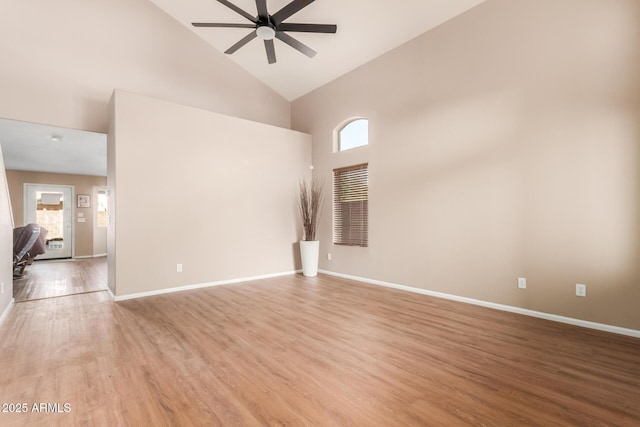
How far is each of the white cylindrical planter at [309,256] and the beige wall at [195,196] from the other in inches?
17.1

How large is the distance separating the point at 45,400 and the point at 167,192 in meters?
3.12

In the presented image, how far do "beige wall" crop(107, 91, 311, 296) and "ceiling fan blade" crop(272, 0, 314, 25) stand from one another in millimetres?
1957

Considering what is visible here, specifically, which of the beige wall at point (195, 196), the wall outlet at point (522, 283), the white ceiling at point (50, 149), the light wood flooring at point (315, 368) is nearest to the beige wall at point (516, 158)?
the wall outlet at point (522, 283)

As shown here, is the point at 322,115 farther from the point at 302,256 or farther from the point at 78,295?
the point at 78,295

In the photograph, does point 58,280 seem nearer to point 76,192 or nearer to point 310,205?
point 76,192

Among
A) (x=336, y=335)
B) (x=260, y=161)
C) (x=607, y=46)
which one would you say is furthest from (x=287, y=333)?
(x=607, y=46)

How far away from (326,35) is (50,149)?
6.16m

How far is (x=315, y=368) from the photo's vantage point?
2127mm

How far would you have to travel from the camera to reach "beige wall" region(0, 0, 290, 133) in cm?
408

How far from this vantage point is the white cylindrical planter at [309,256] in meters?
5.46

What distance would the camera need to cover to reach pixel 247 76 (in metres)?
6.20

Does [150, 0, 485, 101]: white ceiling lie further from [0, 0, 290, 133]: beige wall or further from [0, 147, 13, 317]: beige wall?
[0, 147, 13, 317]: beige wall

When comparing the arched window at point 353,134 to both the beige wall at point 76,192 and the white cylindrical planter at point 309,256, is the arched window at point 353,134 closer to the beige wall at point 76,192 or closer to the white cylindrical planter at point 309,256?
the white cylindrical planter at point 309,256

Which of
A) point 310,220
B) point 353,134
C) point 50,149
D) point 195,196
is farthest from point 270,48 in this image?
point 50,149
